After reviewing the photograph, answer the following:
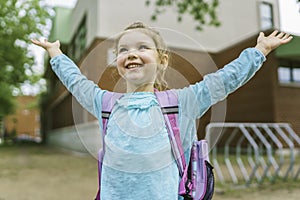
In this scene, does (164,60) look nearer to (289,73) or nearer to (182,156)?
(182,156)

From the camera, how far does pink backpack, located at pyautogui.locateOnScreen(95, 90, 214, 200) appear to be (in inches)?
42.3

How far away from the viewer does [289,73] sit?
10.8 metres

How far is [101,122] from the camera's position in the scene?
117 centimetres

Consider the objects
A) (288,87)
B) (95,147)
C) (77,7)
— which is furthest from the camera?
(77,7)

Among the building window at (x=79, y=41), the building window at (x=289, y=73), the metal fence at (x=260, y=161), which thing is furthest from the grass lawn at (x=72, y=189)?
the building window at (x=79, y=41)

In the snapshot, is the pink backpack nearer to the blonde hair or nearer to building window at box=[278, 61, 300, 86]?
the blonde hair

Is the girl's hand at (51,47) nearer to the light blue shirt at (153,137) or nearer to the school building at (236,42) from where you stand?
the light blue shirt at (153,137)

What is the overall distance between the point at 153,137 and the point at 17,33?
5.62m

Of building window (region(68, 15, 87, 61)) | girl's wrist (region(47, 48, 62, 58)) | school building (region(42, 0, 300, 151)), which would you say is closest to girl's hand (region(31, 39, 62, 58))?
girl's wrist (region(47, 48, 62, 58))

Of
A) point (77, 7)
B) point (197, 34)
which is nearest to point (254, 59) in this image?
point (197, 34)

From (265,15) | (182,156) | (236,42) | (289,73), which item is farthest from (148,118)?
(265,15)

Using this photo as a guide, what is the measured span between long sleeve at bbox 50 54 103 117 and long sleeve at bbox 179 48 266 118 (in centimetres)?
34

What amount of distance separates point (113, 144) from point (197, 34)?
12.4 meters

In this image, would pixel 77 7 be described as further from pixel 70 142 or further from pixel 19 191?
pixel 19 191
